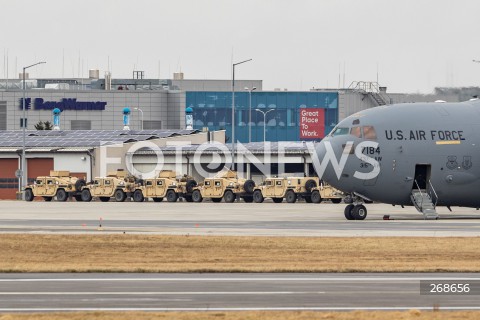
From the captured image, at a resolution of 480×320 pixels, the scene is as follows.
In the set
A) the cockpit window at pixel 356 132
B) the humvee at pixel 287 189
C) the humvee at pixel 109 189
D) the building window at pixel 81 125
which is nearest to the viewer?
the cockpit window at pixel 356 132

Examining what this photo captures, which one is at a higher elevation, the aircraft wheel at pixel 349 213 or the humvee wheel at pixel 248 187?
the humvee wheel at pixel 248 187

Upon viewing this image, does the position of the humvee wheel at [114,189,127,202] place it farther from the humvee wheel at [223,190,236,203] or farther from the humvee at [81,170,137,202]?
the humvee wheel at [223,190,236,203]

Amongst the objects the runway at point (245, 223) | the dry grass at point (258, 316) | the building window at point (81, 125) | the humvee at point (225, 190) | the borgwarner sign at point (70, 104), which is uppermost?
the borgwarner sign at point (70, 104)

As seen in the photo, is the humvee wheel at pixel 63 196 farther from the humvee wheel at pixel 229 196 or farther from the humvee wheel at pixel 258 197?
the humvee wheel at pixel 258 197

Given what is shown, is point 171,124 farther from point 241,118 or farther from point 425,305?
point 425,305

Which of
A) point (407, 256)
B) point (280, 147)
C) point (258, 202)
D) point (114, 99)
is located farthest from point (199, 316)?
point (114, 99)

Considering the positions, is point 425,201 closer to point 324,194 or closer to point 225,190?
point 324,194

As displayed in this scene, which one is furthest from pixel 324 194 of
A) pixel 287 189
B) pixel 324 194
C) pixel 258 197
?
pixel 258 197

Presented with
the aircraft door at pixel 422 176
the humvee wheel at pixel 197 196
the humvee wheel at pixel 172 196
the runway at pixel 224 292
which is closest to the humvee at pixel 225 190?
the humvee wheel at pixel 197 196

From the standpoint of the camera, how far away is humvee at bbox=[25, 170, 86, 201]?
92.6 metres

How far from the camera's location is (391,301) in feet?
76.3

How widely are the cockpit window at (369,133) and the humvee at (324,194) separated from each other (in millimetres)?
25291

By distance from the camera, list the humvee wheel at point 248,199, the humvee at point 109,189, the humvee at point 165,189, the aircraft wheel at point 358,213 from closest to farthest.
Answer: the aircraft wheel at point 358,213, the humvee wheel at point 248,199, the humvee at point 165,189, the humvee at point 109,189

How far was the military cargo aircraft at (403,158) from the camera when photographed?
5606 centimetres
